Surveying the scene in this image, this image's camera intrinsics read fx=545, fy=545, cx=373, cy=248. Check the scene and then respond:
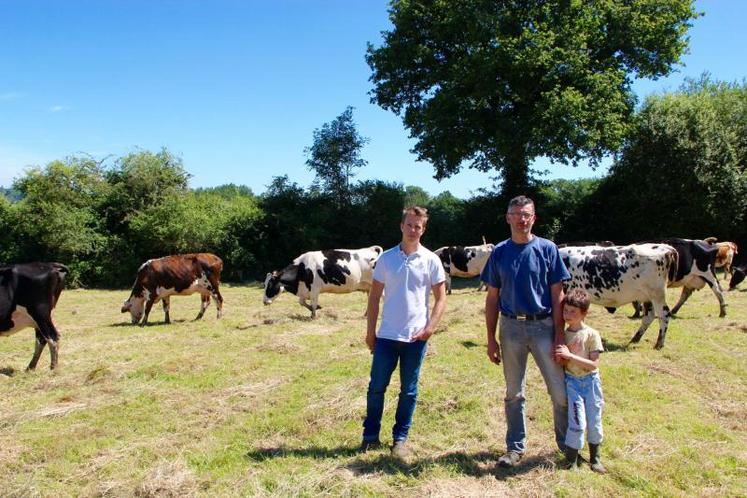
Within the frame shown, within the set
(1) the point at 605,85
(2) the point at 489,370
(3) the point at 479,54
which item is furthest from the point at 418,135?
(2) the point at 489,370

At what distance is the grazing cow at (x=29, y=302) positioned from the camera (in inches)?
351

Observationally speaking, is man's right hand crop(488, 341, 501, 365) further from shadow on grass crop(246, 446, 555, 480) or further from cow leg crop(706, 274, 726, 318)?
cow leg crop(706, 274, 726, 318)

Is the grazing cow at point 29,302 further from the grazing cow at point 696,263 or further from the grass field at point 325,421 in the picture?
the grazing cow at point 696,263

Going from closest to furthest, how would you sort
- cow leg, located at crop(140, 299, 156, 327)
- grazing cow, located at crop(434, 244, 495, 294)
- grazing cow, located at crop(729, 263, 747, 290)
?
cow leg, located at crop(140, 299, 156, 327) < grazing cow, located at crop(729, 263, 747, 290) < grazing cow, located at crop(434, 244, 495, 294)

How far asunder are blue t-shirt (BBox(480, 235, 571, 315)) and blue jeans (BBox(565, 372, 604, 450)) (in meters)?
0.72

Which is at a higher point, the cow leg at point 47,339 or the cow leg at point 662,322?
the cow leg at point 662,322

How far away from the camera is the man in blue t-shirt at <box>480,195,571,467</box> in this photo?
480 cm

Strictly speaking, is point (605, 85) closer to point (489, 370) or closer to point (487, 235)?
point (487, 235)

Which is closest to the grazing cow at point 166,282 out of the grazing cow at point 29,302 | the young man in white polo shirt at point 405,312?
the grazing cow at point 29,302

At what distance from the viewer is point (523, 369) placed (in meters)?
4.96

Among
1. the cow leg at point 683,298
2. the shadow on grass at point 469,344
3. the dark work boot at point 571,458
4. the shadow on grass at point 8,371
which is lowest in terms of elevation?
the shadow on grass at point 8,371

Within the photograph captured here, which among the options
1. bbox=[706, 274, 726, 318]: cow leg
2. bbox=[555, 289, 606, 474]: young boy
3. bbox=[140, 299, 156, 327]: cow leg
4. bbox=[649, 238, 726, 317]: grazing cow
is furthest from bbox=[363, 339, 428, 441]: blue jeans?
bbox=[140, 299, 156, 327]: cow leg

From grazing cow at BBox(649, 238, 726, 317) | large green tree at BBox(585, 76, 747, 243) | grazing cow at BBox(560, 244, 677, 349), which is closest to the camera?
grazing cow at BBox(560, 244, 677, 349)

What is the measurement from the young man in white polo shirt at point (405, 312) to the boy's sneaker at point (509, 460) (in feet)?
2.95
